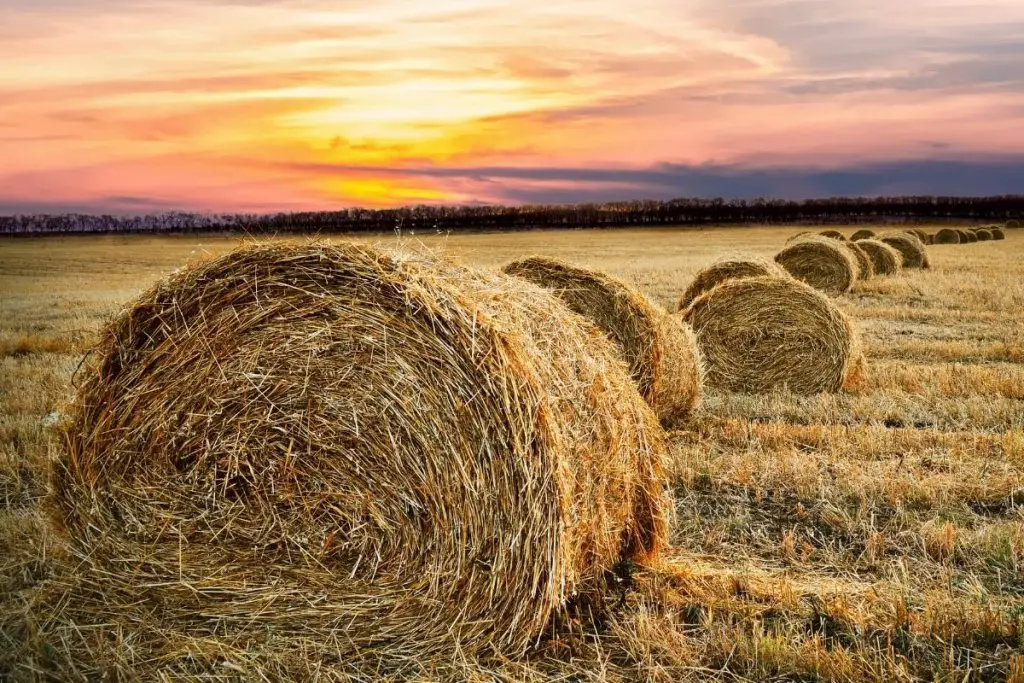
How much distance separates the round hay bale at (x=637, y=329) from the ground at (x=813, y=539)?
1.06 ft

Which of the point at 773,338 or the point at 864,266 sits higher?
the point at 864,266

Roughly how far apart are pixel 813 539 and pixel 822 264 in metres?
15.1

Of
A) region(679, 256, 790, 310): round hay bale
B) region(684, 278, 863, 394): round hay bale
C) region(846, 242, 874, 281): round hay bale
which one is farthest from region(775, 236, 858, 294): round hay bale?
region(684, 278, 863, 394): round hay bale

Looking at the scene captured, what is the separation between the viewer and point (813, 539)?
5.61 meters

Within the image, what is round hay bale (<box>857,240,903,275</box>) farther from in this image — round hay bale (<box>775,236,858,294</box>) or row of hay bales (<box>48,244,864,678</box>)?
row of hay bales (<box>48,244,864,678</box>)

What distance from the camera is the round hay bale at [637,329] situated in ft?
26.7

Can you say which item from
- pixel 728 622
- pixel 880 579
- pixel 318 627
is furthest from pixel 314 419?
pixel 880 579

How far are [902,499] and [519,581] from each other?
3.21 m

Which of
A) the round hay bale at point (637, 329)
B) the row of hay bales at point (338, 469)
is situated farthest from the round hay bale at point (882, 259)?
the row of hay bales at point (338, 469)

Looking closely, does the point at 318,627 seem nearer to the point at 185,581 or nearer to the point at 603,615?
the point at 185,581

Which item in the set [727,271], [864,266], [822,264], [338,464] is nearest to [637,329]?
[338,464]

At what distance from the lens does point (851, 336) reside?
10117mm

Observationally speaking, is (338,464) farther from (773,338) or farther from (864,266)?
(864,266)

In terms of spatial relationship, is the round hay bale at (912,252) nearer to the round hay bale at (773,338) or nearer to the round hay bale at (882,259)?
the round hay bale at (882,259)
